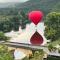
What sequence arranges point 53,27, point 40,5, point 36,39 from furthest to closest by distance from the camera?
point 40,5, point 53,27, point 36,39

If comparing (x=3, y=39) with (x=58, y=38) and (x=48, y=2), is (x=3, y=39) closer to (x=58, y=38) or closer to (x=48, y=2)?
(x=58, y=38)

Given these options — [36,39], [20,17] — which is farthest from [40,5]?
[36,39]

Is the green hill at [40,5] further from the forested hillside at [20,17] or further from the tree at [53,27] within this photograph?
the tree at [53,27]

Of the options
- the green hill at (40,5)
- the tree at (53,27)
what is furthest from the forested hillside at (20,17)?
the tree at (53,27)

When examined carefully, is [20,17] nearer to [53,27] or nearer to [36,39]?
[53,27]

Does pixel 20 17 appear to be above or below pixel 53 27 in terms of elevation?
above

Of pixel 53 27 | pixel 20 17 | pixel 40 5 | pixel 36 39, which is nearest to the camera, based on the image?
pixel 36 39

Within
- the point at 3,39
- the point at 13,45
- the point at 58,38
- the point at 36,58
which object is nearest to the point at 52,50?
the point at 36,58
